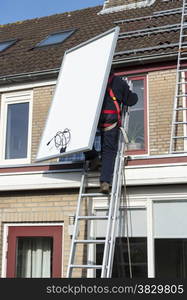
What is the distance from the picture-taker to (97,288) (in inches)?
183

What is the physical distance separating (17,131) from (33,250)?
2.71 metres

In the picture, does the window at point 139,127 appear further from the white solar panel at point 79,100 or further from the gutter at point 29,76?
the white solar panel at point 79,100

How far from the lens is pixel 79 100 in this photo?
642cm

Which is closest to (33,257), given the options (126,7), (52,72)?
(52,72)

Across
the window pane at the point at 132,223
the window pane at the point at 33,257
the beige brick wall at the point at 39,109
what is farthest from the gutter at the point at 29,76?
the window pane at the point at 132,223

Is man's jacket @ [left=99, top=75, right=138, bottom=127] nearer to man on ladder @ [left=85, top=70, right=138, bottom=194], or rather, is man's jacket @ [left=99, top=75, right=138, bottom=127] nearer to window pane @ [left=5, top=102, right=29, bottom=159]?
man on ladder @ [left=85, top=70, right=138, bottom=194]

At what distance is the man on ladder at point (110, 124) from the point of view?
19.7 ft

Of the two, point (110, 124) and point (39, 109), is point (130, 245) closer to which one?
point (110, 124)

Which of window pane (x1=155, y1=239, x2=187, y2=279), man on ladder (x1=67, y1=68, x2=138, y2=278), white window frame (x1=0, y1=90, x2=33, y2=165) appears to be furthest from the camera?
white window frame (x1=0, y1=90, x2=33, y2=165)

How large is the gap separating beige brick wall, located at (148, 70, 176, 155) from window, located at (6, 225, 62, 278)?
2.36 meters

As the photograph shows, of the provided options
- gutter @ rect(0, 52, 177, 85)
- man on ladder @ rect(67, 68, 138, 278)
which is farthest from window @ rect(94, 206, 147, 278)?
gutter @ rect(0, 52, 177, 85)

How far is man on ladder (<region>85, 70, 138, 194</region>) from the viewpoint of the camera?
6018mm

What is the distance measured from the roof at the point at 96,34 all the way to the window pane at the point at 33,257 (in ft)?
11.1

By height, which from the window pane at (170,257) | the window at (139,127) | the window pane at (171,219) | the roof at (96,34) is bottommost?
the window pane at (170,257)
